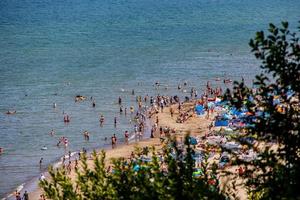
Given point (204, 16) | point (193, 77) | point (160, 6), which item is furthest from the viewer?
point (160, 6)

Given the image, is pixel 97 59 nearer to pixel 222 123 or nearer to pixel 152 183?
pixel 222 123

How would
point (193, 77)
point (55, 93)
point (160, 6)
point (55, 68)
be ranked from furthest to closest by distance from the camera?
point (160, 6)
point (55, 68)
point (193, 77)
point (55, 93)

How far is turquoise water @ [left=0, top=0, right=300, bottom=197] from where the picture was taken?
46500 mm

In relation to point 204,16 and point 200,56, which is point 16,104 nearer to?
point 200,56

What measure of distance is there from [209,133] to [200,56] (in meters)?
35.7

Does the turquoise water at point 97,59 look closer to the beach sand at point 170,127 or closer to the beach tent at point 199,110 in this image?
the beach sand at point 170,127

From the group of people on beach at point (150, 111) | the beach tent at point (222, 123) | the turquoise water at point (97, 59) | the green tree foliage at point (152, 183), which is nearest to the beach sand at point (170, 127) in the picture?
the group of people on beach at point (150, 111)

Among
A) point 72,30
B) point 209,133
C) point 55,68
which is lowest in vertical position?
point 209,133

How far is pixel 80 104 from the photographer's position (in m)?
54.0

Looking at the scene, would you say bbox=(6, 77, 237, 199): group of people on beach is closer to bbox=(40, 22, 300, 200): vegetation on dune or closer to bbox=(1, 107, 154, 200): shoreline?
bbox=(1, 107, 154, 200): shoreline

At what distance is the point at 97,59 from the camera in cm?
7462

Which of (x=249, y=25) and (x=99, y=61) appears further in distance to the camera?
(x=249, y=25)

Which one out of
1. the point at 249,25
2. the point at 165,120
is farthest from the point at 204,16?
the point at 165,120

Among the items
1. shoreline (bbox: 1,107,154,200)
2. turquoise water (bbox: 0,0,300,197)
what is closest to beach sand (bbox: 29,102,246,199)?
shoreline (bbox: 1,107,154,200)
